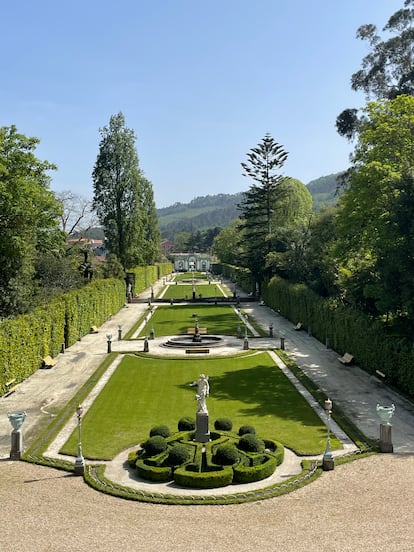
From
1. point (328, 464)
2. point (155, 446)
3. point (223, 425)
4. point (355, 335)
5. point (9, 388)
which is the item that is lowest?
point (328, 464)

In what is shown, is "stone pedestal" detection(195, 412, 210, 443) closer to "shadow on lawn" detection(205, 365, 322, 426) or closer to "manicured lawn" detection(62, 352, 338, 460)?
"manicured lawn" detection(62, 352, 338, 460)

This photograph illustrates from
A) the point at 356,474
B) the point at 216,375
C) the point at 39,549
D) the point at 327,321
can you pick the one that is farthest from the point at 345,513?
the point at 327,321

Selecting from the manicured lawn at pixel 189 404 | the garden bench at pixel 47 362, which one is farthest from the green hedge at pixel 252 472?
the garden bench at pixel 47 362

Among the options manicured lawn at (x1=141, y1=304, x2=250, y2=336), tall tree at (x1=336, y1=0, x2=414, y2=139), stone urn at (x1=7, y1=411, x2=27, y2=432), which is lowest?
manicured lawn at (x1=141, y1=304, x2=250, y2=336)

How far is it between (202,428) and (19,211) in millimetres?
22765

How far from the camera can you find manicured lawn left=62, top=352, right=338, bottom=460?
17.9 metres

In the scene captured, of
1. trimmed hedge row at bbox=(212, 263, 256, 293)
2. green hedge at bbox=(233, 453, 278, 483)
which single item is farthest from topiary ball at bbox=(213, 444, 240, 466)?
trimmed hedge row at bbox=(212, 263, 256, 293)

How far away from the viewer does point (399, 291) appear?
75.7 feet

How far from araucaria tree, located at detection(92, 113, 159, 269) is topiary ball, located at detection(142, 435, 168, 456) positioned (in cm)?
5290

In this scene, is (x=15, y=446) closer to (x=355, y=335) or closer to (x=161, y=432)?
(x=161, y=432)

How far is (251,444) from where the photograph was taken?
51.4 ft

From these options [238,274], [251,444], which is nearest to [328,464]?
[251,444]

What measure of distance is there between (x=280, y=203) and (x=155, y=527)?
6926 cm

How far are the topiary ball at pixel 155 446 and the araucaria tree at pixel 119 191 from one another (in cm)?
5290
